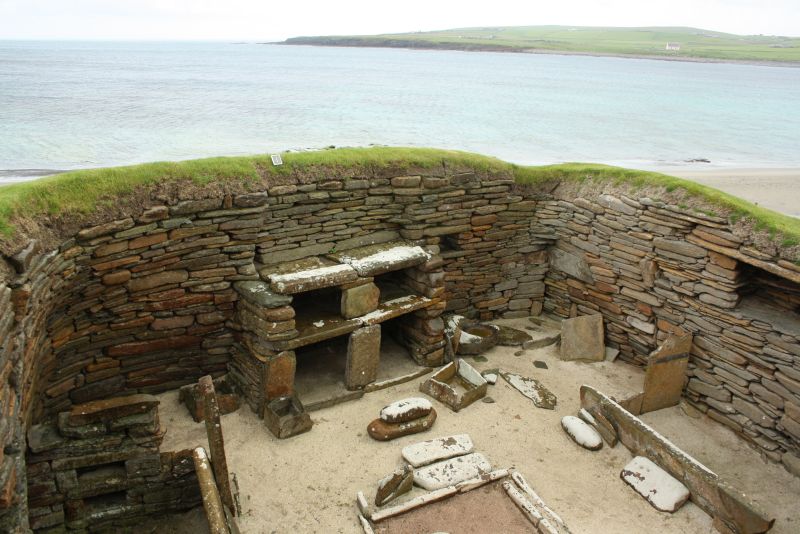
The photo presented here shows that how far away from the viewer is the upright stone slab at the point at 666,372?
774 centimetres

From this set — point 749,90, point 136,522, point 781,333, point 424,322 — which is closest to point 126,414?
point 136,522

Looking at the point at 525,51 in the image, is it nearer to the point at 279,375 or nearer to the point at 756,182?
the point at 756,182

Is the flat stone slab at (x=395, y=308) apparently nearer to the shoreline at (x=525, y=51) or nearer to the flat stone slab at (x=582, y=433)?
the flat stone slab at (x=582, y=433)

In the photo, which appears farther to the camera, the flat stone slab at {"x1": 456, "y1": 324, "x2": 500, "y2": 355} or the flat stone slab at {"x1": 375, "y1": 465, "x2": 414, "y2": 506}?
the flat stone slab at {"x1": 456, "y1": 324, "x2": 500, "y2": 355}

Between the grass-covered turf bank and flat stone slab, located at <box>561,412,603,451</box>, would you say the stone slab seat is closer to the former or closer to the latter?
the grass-covered turf bank

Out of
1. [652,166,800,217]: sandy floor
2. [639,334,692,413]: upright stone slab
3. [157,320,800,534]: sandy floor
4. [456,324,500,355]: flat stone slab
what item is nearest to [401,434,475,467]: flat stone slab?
[157,320,800,534]: sandy floor

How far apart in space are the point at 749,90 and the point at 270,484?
6814 cm

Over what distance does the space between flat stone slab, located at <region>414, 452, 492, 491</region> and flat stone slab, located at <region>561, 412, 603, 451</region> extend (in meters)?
1.28

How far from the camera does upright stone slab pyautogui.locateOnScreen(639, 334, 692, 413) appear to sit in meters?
7.74

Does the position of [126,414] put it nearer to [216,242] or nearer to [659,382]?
[216,242]

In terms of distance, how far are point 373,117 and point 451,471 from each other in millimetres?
27619

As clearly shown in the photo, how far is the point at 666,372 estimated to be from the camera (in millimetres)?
7840

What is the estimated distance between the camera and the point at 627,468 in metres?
6.59

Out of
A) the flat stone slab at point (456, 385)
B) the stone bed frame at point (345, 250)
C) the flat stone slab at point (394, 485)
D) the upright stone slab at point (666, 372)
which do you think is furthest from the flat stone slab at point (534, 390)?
the flat stone slab at point (394, 485)
